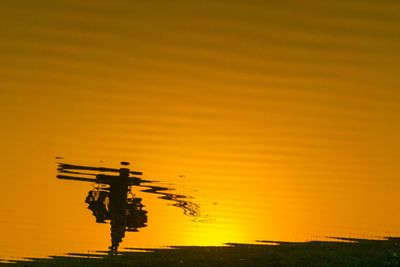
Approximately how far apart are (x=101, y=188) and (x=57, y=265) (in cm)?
1466

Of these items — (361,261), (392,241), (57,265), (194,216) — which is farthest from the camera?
(194,216)

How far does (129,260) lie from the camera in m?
58.1

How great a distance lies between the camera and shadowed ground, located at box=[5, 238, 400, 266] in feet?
168

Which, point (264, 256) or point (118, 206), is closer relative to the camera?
point (264, 256)

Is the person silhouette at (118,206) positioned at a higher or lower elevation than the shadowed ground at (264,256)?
higher

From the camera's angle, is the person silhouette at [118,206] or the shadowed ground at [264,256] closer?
the shadowed ground at [264,256]

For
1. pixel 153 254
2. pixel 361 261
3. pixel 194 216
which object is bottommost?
pixel 361 261

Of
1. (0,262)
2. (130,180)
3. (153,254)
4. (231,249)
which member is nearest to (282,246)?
(231,249)

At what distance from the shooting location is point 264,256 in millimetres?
Answer: 56125

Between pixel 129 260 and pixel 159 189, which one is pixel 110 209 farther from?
pixel 129 260

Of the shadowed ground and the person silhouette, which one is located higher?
the person silhouette

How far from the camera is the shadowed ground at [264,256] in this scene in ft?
168

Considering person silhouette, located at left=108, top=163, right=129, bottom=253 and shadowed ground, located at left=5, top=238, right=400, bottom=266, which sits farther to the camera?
person silhouette, located at left=108, top=163, right=129, bottom=253

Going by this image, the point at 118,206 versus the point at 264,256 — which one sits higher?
the point at 118,206
